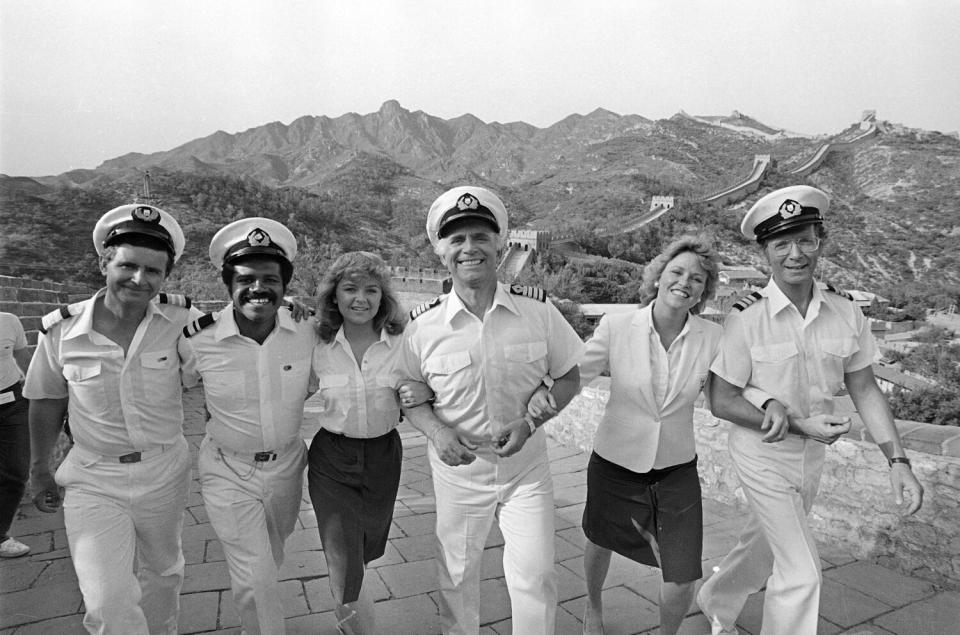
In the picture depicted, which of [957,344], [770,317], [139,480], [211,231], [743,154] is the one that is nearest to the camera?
[139,480]

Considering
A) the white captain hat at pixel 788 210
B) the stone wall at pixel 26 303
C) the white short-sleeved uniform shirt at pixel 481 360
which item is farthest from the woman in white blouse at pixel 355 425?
the stone wall at pixel 26 303

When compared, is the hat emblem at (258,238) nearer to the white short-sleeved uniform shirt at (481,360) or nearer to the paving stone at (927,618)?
the white short-sleeved uniform shirt at (481,360)

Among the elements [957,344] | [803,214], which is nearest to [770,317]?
[803,214]

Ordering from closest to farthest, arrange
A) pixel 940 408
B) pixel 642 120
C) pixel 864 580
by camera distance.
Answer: pixel 864 580
pixel 940 408
pixel 642 120

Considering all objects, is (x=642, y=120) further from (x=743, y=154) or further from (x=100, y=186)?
(x=100, y=186)

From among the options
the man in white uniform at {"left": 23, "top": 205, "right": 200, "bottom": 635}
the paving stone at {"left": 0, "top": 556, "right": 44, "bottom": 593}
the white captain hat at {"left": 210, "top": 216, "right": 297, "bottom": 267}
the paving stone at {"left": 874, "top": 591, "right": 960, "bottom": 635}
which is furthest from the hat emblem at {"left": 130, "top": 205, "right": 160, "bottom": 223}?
the paving stone at {"left": 874, "top": 591, "right": 960, "bottom": 635}

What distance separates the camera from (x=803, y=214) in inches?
96.6

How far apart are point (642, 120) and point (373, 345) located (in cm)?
15236

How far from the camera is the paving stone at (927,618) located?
9.32 ft

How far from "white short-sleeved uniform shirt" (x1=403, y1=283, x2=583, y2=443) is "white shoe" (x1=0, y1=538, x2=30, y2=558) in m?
2.98

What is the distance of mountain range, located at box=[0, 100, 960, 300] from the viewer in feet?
189

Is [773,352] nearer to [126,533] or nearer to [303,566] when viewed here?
[126,533]

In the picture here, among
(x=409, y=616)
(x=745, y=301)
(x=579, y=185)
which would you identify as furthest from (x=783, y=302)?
(x=579, y=185)

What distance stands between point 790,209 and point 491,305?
1.29 m
